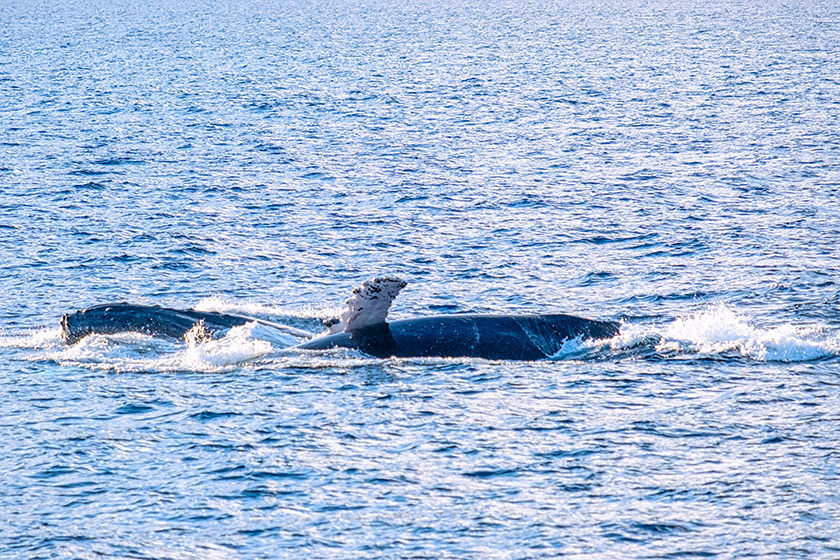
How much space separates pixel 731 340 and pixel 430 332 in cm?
548

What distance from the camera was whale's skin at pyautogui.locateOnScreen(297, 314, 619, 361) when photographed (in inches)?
835

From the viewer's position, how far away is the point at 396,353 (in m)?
21.2

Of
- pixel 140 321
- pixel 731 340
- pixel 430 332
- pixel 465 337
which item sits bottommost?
pixel 731 340

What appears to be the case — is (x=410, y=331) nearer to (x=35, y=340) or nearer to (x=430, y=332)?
Answer: (x=430, y=332)

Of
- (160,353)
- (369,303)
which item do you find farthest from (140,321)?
(369,303)

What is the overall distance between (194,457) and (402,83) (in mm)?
59782

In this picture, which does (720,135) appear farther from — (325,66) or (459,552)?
(325,66)

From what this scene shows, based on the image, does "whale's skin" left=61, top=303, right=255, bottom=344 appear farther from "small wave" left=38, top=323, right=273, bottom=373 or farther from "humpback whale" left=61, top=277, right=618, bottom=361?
"small wave" left=38, top=323, right=273, bottom=373

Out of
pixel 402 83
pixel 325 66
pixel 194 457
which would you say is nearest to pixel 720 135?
pixel 402 83

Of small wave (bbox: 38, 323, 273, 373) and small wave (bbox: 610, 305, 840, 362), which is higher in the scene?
small wave (bbox: 38, 323, 273, 373)

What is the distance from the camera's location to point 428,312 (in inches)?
979

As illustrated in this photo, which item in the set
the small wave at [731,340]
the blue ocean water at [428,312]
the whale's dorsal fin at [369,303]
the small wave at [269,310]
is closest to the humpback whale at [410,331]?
the whale's dorsal fin at [369,303]

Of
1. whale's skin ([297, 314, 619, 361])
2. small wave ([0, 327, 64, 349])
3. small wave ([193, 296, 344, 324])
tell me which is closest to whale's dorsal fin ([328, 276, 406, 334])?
whale's skin ([297, 314, 619, 361])

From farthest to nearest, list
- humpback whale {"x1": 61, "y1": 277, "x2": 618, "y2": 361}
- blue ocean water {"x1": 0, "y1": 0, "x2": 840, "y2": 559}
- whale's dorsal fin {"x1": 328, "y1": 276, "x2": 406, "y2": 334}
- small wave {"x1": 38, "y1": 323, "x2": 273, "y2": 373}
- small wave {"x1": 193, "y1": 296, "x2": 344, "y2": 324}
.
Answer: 1. small wave {"x1": 193, "y1": 296, "x2": 344, "y2": 324}
2. humpback whale {"x1": 61, "y1": 277, "x2": 618, "y2": 361}
3. small wave {"x1": 38, "y1": 323, "x2": 273, "y2": 373}
4. whale's dorsal fin {"x1": 328, "y1": 276, "x2": 406, "y2": 334}
5. blue ocean water {"x1": 0, "y1": 0, "x2": 840, "y2": 559}
